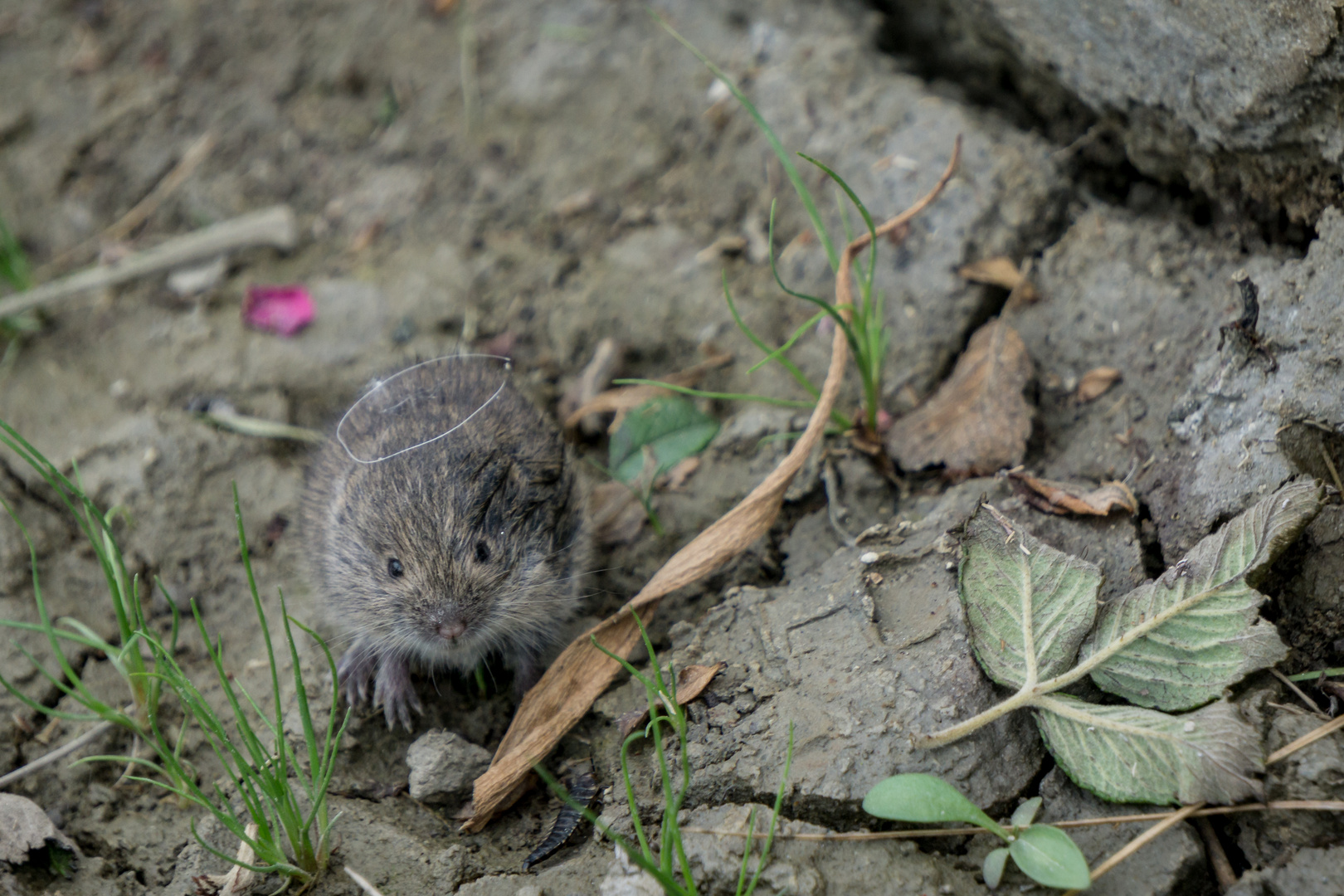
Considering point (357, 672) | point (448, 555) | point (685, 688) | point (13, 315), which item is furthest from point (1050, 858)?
point (13, 315)

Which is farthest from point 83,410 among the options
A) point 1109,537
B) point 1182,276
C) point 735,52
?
point 1182,276

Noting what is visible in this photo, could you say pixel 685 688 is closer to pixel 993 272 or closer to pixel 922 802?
pixel 922 802

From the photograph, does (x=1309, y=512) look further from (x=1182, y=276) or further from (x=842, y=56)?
(x=842, y=56)

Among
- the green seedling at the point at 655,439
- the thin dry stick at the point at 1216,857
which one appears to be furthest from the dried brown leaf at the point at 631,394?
the thin dry stick at the point at 1216,857

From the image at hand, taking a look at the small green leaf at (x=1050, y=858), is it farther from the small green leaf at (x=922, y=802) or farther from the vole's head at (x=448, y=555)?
the vole's head at (x=448, y=555)

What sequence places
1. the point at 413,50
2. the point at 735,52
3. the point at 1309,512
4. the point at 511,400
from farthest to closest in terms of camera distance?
the point at 413,50
the point at 735,52
the point at 511,400
the point at 1309,512

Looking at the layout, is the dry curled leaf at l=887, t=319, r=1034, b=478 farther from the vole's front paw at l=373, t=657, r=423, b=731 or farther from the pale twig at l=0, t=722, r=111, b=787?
the pale twig at l=0, t=722, r=111, b=787

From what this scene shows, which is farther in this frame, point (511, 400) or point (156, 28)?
point (156, 28)
